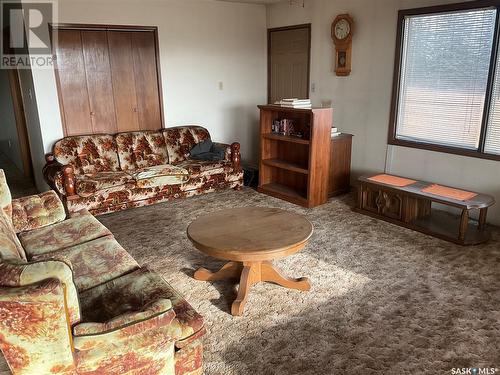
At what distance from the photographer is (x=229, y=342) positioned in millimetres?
2250

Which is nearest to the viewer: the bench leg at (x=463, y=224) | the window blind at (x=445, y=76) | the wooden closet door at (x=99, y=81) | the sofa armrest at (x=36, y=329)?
the sofa armrest at (x=36, y=329)

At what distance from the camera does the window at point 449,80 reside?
145 inches

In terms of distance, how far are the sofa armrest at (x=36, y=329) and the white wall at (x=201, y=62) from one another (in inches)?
138

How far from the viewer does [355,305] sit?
8.48ft

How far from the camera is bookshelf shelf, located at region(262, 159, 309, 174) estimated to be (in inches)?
176

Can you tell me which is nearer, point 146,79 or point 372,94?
point 372,94

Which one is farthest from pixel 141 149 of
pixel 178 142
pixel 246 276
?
pixel 246 276

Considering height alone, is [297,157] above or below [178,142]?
below

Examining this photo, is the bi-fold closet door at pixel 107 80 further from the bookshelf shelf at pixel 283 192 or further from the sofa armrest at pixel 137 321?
the sofa armrest at pixel 137 321

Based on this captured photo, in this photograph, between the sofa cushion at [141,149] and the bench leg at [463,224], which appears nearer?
the bench leg at [463,224]

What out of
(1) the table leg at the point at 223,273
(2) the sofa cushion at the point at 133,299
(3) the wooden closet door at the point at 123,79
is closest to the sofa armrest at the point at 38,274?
(2) the sofa cushion at the point at 133,299

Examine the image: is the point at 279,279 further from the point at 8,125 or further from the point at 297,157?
the point at 8,125

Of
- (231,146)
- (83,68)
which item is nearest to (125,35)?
(83,68)

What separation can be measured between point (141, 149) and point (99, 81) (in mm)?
924
